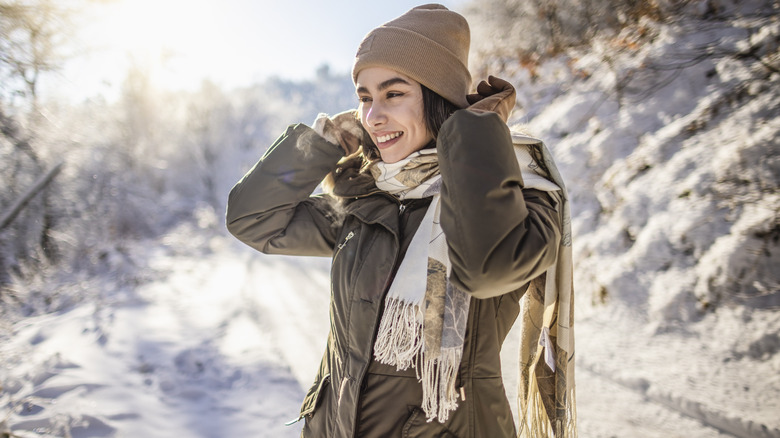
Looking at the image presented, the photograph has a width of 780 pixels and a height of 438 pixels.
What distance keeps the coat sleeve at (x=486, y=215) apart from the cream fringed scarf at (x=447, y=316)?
0.21 meters

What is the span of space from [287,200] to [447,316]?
833mm

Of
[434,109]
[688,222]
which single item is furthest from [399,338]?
[688,222]

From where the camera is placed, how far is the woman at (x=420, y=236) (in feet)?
3.10

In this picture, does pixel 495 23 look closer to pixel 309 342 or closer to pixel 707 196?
pixel 707 196

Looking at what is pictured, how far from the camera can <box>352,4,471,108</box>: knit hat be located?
1.38 metres

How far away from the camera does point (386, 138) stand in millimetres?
1410

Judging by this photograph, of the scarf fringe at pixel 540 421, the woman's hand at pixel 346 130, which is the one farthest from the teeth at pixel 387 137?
the scarf fringe at pixel 540 421

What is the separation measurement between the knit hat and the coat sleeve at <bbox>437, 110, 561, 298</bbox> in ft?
1.53

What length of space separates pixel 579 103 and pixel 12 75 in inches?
254

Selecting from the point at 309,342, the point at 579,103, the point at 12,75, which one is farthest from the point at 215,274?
the point at 579,103

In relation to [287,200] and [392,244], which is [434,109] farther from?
[287,200]

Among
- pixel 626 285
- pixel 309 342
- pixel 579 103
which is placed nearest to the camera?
pixel 626 285

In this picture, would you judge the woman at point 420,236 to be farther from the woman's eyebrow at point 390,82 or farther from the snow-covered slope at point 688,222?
the snow-covered slope at point 688,222

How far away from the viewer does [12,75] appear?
2912 mm
